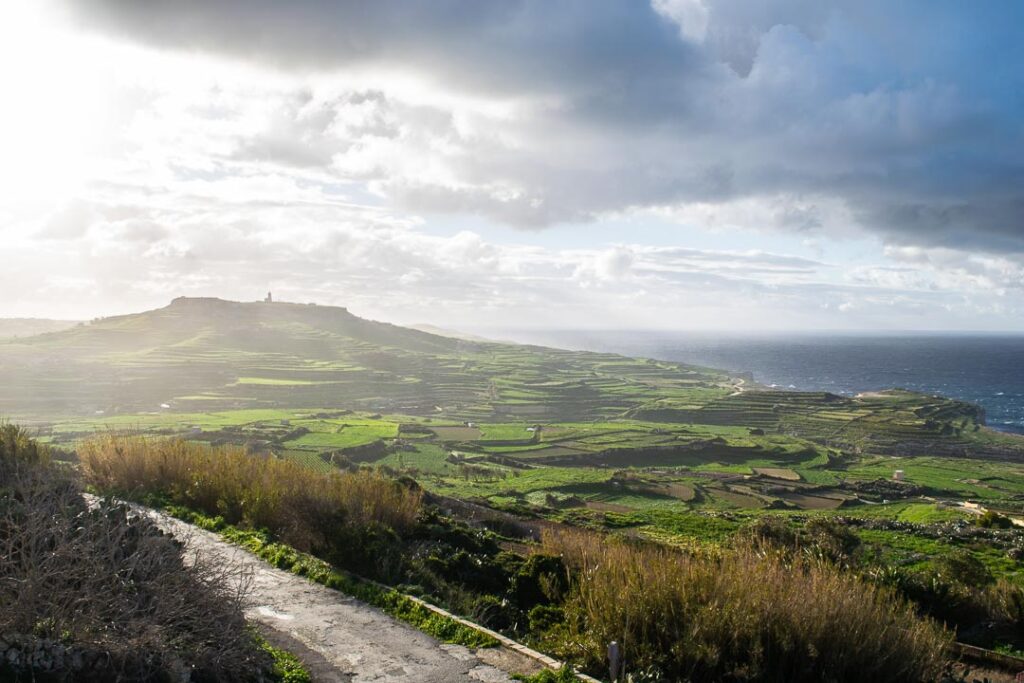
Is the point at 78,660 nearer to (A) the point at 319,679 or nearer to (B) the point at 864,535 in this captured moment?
(A) the point at 319,679

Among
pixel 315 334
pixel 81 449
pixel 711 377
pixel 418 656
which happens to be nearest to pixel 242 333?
pixel 315 334

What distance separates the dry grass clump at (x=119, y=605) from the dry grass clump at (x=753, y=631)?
4009 mm

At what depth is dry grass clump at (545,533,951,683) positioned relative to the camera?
7711 millimetres

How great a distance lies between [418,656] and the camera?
8023 mm

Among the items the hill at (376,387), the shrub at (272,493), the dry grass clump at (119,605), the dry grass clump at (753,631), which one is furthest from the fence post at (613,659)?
the hill at (376,387)

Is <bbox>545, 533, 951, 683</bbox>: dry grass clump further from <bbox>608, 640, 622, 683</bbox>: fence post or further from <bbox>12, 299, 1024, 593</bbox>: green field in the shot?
<bbox>12, 299, 1024, 593</bbox>: green field

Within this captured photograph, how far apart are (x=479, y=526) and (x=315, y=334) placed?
13199 cm

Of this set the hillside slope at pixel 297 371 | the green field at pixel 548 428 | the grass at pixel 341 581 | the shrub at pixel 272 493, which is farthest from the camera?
the hillside slope at pixel 297 371

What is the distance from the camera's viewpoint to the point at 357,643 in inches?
330

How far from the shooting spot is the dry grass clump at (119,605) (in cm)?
595

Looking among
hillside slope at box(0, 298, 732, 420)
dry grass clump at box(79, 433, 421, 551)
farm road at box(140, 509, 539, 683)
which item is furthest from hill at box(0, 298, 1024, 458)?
farm road at box(140, 509, 539, 683)

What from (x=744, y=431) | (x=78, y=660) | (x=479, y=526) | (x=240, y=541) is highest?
(x=78, y=660)

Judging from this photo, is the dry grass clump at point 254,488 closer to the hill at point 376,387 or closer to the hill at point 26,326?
the hill at point 376,387

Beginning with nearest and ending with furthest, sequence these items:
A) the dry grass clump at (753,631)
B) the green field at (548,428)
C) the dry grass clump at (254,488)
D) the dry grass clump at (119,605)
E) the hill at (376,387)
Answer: the dry grass clump at (119,605), the dry grass clump at (753,631), the dry grass clump at (254,488), the green field at (548,428), the hill at (376,387)
